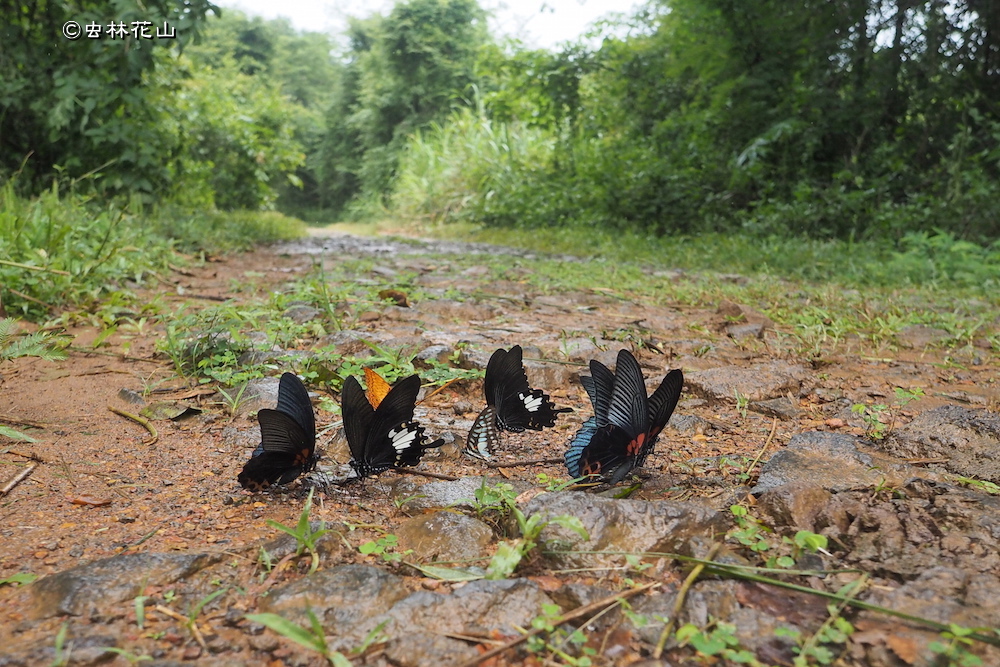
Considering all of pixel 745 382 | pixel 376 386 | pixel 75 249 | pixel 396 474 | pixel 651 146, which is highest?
pixel 651 146

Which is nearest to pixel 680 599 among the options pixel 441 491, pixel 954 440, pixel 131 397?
pixel 441 491

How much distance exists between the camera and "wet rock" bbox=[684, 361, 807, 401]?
2783 millimetres

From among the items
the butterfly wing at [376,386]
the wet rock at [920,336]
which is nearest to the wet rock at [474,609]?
the butterfly wing at [376,386]

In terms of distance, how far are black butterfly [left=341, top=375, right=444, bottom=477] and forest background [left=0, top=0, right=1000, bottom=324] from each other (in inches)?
105

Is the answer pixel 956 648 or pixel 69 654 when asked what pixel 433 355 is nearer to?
pixel 69 654

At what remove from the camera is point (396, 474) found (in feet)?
6.61

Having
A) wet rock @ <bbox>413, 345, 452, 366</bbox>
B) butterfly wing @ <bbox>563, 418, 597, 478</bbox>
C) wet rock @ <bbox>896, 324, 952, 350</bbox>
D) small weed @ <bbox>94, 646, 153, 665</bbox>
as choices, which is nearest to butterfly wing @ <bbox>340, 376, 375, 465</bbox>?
butterfly wing @ <bbox>563, 418, 597, 478</bbox>

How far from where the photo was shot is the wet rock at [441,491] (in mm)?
1792

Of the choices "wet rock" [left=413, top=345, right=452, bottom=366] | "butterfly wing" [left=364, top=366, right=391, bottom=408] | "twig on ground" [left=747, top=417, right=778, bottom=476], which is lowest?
"twig on ground" [left=747, top=417, right=778, bottom=476]

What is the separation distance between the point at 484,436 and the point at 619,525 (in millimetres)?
656

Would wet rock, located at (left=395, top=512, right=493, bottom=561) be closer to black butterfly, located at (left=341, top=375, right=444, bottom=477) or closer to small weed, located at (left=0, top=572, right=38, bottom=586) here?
black butterfly, located at (left=341, top=375, right=444, bottom=477)

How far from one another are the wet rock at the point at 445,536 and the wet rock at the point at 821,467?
27.8 inches

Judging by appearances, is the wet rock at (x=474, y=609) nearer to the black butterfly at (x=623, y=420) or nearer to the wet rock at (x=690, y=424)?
the black butterfly at (x=623, y=420)

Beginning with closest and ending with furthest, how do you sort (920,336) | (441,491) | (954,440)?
1. (441,491)
2. (954,440)
3. (920,336)
